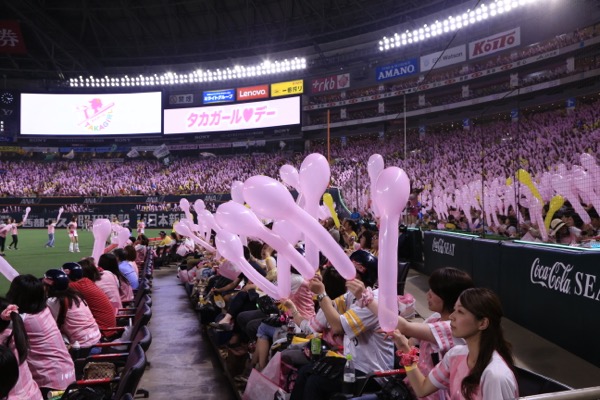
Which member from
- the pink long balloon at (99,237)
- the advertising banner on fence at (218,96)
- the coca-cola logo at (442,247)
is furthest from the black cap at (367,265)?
the advertising banner on fence at (218,96)

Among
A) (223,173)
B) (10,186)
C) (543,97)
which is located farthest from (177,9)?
(543,97)

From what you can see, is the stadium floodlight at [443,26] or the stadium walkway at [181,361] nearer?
the stadium walkway at [181,361]

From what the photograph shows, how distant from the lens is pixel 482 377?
173 cm

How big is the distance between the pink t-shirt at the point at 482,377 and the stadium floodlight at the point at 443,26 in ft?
80.2

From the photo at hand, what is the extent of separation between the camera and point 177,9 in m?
35.4

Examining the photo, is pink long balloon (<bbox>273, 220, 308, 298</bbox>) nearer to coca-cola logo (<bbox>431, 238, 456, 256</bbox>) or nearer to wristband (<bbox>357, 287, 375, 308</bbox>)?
wristband (<bbox>357, 287, 375, 308</bbox>)

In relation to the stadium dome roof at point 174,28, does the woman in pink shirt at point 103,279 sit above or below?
below

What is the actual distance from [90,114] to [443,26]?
91.7ft

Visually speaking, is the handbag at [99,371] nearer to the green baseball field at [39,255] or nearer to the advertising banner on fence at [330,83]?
the green baseball field at [39,255]

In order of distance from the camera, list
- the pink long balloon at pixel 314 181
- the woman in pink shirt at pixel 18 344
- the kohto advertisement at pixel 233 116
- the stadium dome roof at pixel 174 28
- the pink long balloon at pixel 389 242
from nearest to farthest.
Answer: the pink long balloon at pixel 389 242 < the woman in pink shirt at pixel 18 344 < the pink long balloon at pixel 314 181 < the stadium dome roof at pixel 174 28 < the kohto advertisement at pixel 233 116

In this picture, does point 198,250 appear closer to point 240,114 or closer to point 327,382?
point 327,382

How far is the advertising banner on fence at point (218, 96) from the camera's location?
3841cm

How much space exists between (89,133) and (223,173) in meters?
12.9

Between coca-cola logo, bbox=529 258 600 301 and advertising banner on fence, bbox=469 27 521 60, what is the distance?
24.0m
